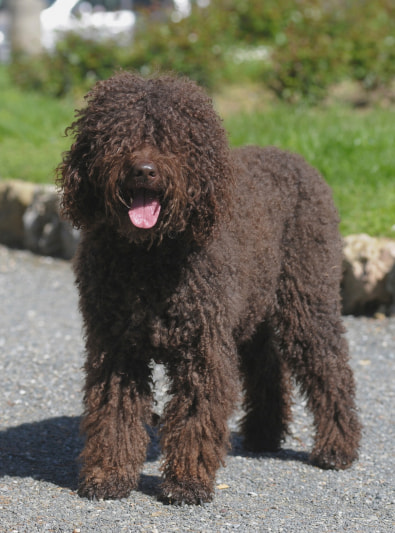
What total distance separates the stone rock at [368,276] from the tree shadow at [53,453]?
2673 millimetres

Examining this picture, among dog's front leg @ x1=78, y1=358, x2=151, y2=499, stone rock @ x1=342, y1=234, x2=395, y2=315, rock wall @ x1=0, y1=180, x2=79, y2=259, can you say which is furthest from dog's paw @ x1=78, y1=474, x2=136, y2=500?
rock wall @ x1=0, y1=180, x2=79, y2=259

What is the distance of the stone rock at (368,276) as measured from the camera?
7.77 m

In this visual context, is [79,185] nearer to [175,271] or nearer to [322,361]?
[175,271]

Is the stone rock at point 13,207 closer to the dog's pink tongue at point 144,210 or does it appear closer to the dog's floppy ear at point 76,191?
the dog's floppy ear at point 76,191

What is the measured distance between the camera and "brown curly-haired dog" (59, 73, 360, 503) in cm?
388

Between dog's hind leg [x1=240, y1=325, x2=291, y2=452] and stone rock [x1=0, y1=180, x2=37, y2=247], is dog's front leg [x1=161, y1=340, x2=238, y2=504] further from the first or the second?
stone rock [x1=0, y1=180, x2=37, y2=247]

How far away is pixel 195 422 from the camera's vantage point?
13.8 ft

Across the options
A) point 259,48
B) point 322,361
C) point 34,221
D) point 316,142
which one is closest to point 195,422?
point 322,361

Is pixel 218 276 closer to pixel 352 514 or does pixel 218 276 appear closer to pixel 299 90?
pixel 352 514

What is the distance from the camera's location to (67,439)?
5.16m

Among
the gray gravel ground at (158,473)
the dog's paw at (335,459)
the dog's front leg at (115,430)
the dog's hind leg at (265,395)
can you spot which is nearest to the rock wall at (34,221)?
the gray gravel ground at (158,473)

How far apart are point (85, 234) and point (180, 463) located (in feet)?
3.91

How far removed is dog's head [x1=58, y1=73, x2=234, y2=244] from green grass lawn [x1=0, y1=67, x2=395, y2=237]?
173 inches

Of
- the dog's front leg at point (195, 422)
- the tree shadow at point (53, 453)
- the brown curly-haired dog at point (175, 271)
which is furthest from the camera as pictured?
the tree shadow at point (53, 453)
